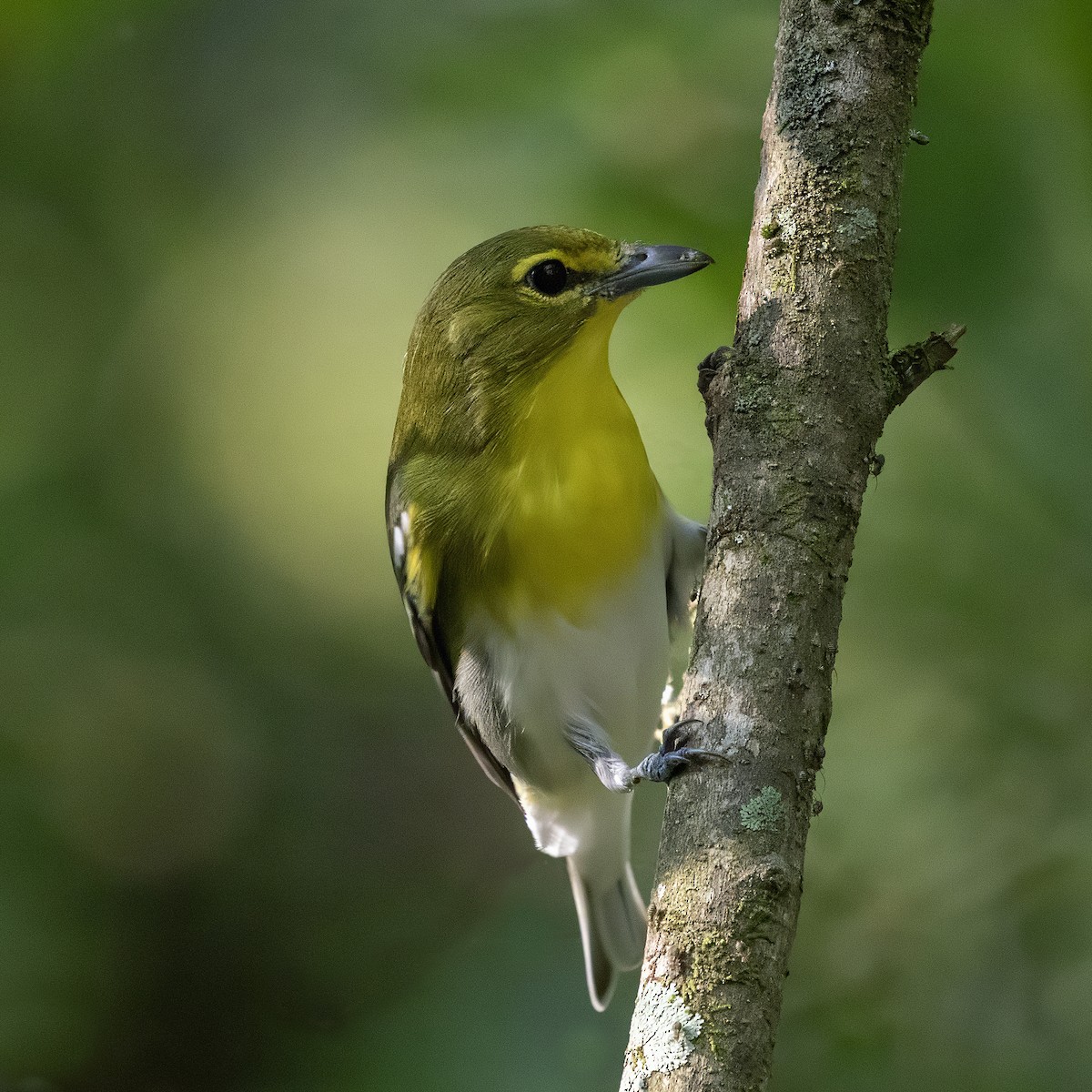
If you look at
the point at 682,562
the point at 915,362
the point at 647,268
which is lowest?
the point at 915,362

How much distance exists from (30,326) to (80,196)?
470 mm

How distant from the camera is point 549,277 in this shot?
2.70m

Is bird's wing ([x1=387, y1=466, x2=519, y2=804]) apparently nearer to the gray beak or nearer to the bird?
the bird

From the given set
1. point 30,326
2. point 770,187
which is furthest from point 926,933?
point 30,326

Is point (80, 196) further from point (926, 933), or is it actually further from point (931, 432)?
point (926, 933)

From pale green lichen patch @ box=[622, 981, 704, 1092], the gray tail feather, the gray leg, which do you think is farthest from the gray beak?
the gray tail feather

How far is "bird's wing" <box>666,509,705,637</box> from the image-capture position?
3.00m

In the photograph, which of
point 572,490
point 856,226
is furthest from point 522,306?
point 856,226

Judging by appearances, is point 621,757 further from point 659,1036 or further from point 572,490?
point 659,1036

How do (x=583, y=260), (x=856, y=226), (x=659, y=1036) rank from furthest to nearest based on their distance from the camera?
(x=583, y=260) → (x=856, y=226) → (x=659, y=1036)

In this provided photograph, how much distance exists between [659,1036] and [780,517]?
70 cm

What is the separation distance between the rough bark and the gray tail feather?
5.96 ft

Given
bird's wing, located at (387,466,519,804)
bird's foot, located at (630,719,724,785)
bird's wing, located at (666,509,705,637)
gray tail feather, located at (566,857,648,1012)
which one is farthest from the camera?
→ gray tail feather, located at (566,857,648,1012)

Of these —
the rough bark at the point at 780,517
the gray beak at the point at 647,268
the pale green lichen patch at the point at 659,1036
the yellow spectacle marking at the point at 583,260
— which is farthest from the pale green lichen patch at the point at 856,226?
the pale green lichen patch at the point at 659,1036
